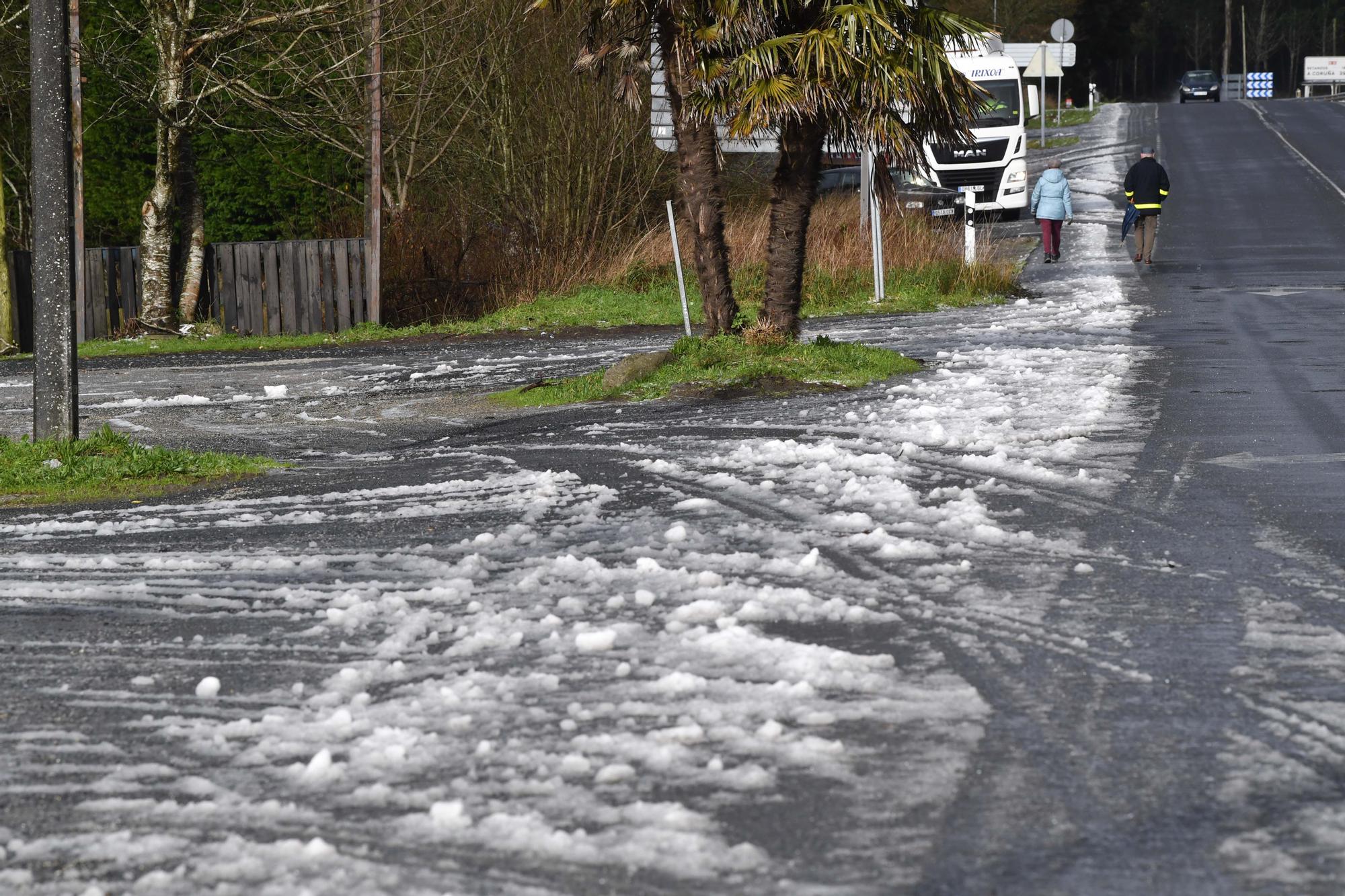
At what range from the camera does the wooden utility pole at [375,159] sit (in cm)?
2202

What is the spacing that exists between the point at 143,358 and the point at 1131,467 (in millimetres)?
14350

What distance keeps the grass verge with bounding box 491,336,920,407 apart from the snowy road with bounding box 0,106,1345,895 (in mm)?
3700

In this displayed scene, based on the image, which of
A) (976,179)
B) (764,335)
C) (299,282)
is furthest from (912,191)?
(764,335)

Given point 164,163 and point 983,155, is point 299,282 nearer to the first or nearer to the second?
point 164,163

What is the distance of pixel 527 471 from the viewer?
9750mm

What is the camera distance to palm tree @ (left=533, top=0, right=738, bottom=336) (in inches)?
559

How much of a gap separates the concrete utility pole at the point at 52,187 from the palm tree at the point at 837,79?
5743mm

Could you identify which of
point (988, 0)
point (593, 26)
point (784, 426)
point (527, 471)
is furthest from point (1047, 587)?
point (988, 0)

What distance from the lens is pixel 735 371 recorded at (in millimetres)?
14133

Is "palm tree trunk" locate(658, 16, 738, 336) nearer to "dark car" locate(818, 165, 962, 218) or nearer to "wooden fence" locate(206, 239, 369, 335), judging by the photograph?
"wooden fence" locate(206, 239, 369, 335)

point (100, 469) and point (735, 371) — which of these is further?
point (735, 371)

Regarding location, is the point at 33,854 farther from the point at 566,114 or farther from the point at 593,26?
the point at 566,114

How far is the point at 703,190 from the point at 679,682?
10439mm

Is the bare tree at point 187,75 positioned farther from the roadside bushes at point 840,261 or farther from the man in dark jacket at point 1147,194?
the man in dark jacket at point 1147,194
